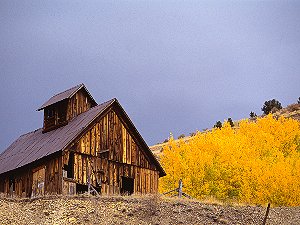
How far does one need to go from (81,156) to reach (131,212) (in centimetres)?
915

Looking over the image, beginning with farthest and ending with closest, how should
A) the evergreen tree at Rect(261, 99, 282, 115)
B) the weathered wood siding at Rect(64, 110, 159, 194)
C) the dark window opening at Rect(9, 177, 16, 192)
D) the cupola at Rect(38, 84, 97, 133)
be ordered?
1. the evergreen tree at Rect(261, 99, 282, 115)
2. the cupola at Rect(38, 84, 97, 133)
3. the dark window opening at Rect(9, 177, 16, 192)
4. the weathered wood siding at Rect(64, 110, 159, 194)

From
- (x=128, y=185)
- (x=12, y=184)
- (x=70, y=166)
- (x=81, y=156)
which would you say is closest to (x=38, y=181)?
(x=70, y=166)

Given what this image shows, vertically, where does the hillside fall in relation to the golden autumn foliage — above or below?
above

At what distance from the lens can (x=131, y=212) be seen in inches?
1185

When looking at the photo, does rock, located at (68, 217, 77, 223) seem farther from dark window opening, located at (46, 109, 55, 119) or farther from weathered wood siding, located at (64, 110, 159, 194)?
dark window opening, located at (46, 109, 55, 119)

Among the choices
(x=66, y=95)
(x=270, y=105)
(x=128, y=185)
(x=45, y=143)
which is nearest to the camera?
(x=45, y=143)

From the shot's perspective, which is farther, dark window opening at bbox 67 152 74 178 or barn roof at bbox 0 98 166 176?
barn roof at bbox 0 98 166 176

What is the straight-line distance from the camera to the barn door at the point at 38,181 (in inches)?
1490

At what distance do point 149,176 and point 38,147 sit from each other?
8.78m

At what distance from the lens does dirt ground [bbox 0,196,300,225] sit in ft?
96.3

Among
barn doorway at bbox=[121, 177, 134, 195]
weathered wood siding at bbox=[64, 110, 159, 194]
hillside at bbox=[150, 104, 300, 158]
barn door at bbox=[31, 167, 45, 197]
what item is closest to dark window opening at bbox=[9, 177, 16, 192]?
barn door at bbox=[31, 167, 45, 197]

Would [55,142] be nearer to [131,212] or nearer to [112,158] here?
[112,158]

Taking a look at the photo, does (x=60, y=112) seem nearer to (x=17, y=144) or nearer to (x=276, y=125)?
(x=17, y=144)

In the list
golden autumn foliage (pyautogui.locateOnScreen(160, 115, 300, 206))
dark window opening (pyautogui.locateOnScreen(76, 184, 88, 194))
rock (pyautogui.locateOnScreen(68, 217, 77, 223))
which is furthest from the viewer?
golden autumn foliage (pyautogui.locateOnScreen(160, 115, 300, 206))
